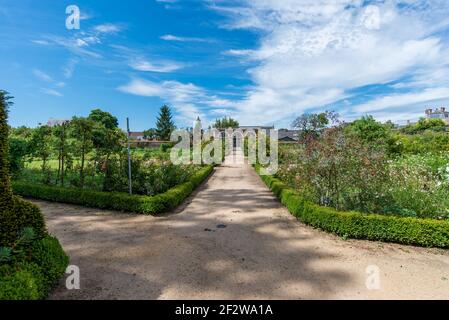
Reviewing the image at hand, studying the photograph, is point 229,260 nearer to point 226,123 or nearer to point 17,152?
point 17,152

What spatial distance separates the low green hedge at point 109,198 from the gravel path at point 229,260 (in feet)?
1.19

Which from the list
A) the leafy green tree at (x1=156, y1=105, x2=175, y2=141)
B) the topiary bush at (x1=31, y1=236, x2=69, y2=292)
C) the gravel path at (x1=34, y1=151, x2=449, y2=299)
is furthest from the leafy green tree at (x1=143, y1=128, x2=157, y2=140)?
the topiary bush at (x1=31, y1=236, x2=69, y2=292)

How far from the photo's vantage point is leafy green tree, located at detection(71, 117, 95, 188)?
9.32 m

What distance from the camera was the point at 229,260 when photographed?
15.8 feet

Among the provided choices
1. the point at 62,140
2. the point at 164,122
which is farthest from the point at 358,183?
the point at 164,122

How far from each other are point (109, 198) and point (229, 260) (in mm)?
4875

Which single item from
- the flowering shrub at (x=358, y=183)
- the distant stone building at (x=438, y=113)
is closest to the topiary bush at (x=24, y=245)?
the flowering shrub at (x=358, y=183)

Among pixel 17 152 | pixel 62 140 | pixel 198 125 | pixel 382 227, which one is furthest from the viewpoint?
pixel 198 125

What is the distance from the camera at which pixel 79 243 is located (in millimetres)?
5457

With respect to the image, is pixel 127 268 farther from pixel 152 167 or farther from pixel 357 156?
pixel 152 167

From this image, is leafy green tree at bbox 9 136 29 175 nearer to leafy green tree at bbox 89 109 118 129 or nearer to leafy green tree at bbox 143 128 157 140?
leafy green tree at bbox 89 109 118 129

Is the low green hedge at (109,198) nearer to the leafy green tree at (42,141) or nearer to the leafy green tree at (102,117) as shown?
the leafy green tree at (42,141)

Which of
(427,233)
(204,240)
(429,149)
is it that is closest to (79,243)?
(204,240)

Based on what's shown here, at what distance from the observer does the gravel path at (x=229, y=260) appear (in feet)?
12.4
